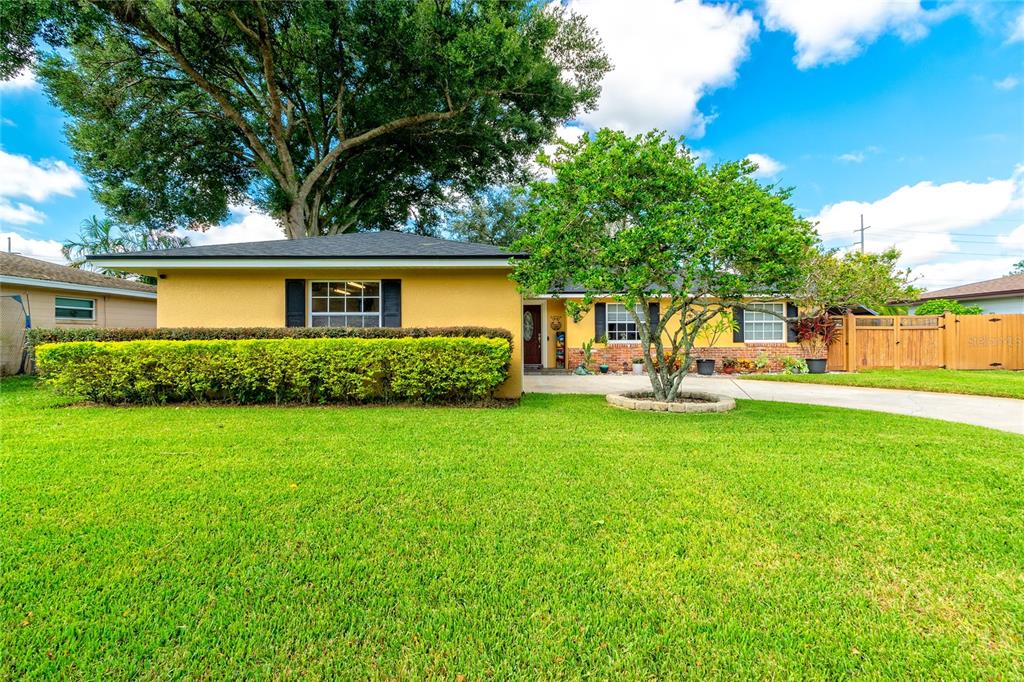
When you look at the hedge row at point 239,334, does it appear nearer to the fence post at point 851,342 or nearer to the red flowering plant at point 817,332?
the red flowering plant at point 817,332

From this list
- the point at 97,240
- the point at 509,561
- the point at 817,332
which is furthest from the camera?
Answer: the point at 97,240

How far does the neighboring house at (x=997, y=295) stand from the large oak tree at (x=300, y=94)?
1833 cm

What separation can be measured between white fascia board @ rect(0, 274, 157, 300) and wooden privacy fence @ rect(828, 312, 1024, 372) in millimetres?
23073

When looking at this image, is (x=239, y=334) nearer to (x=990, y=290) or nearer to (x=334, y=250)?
(x=334, y=250)

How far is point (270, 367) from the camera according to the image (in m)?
6.95

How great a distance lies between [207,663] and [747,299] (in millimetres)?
7516

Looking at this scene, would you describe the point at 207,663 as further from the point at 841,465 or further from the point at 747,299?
the point at 747,299

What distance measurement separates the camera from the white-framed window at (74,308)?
40.7ft

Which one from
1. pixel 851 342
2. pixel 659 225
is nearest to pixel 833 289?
pixel 851 342

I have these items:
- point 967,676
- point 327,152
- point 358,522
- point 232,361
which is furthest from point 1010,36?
point 327,152

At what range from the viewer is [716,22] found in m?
10.4

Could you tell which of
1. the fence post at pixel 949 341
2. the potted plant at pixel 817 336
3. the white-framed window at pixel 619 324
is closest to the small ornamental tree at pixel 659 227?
the white-framed window at pixel 619 324

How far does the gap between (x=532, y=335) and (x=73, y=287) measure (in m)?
13.8

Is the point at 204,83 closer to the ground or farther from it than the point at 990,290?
farther from it
